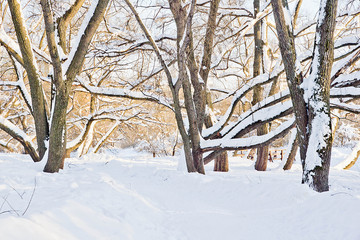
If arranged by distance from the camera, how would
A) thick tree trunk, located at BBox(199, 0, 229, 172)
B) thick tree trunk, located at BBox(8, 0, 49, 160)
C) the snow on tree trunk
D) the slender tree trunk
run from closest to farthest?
the snow on tree trunk
thick tree trunk, located at BBox(8, 0, 49, 160)
thick tree trunk, located at BBox(199, 0, 229, 172)
the slender tree trunk

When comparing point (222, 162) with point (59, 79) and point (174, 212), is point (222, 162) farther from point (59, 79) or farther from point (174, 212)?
point (59, 79)

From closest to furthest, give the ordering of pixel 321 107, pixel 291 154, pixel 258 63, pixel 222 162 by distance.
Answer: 1. pixel 321 107
2. pixel 222 162
3. pixel 258 63
4. pixel 291 154

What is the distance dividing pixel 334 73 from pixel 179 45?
3.10 metres

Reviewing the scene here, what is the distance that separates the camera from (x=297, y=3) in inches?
311

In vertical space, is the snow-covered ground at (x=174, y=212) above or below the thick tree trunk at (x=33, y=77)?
below

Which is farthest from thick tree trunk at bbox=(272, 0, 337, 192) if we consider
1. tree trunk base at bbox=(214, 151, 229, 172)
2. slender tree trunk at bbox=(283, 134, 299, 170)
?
slender tree trunk at bbox=(283, 134, 299, 170)

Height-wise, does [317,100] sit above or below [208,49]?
below

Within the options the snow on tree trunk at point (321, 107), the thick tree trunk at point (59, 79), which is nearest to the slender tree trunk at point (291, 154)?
the snow on tree trunk at point (321, 107)

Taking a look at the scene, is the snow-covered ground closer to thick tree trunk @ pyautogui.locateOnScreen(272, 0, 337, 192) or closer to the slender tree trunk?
thick tree trunk @ pyautogui.locateOnScreen(272, 0, 337, 192)

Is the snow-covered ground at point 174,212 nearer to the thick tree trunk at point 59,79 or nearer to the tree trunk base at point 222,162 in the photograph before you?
the thick tree trunk at point 59,79

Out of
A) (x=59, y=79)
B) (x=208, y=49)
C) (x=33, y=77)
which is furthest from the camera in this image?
(x=208, y=49)

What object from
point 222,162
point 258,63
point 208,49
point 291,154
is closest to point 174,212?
point 208,49

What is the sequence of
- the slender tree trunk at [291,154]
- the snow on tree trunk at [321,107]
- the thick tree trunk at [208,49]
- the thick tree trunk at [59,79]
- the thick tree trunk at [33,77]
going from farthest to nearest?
the slender tree trunk at [291,154]
the thick tree trunk at [208,49]
the thick tree trunk at [33,77]
the thick tree trunk at [59,79]
the snow on tree trunk at [321,107]

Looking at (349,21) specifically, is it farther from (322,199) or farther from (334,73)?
(322,199)
